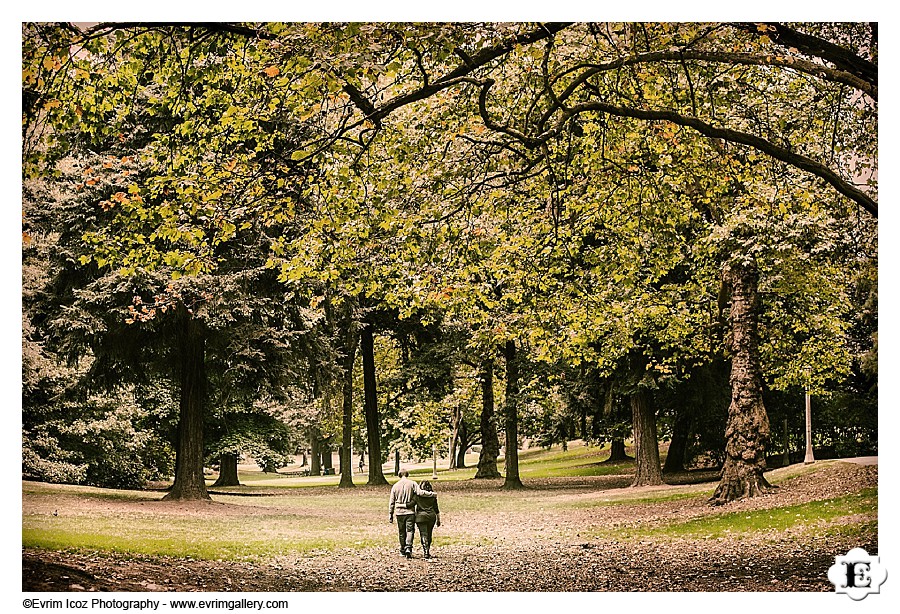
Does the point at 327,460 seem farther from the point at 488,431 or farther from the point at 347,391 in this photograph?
the point at 488,431

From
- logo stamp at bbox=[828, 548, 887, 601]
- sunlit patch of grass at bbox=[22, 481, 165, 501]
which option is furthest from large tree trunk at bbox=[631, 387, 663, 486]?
sunlit patch of grass at bbox=[22, 481, 165, 501]

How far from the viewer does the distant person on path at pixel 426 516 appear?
6750 mm

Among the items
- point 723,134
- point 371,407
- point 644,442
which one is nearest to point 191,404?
point 371,407

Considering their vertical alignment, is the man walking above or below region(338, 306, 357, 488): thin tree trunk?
below

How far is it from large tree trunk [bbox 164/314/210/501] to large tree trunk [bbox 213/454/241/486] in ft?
0.53

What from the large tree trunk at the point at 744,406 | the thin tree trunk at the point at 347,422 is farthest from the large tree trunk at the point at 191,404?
the large tree trunk at the point at 744,406

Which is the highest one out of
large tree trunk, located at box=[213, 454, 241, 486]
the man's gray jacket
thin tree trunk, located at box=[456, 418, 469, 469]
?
thin tree trunk, located at box=[456, 418, 469, 469]

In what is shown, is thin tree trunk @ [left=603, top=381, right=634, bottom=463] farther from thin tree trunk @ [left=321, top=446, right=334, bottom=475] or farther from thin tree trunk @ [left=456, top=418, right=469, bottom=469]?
thin tree trunk @ [left=321, top=446, right=334, bottom=475]

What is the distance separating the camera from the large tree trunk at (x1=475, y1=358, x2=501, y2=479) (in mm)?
7602

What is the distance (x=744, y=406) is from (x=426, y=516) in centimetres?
315
